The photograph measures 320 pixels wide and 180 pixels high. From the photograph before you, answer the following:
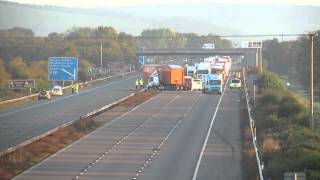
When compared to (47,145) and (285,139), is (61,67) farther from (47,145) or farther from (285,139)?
(285,139)

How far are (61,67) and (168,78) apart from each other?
29861 mm

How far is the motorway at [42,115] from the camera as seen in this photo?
3772cm

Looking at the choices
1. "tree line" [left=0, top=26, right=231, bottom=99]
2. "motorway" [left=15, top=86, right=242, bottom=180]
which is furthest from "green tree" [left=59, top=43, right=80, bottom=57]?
"motorway" [left=15, top=86, right=242, bottom=180]

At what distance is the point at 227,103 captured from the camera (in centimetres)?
6681

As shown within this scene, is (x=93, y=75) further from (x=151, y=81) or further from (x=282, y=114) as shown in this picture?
(x=282, y=114)

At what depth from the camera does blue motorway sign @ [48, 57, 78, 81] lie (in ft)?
178

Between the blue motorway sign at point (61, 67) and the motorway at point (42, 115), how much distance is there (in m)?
2.62

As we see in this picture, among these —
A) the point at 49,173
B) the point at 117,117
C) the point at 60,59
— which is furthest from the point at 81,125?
the point at 49,173

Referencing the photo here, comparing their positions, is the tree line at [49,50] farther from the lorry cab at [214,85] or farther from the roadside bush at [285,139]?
the lorry cab at [214,85]

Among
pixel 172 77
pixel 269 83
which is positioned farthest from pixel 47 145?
pixel 269 83

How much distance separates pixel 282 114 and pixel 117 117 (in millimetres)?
11587

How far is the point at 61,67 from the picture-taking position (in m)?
54.5

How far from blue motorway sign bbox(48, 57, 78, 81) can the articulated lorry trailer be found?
88.6ft

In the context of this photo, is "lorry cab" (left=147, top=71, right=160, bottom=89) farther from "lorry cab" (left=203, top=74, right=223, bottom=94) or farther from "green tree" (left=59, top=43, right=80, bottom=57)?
"green tree" (left=59, top=43, right=80, bottom=57)
